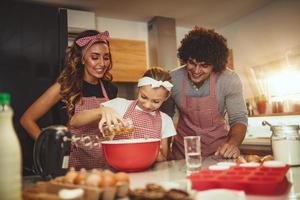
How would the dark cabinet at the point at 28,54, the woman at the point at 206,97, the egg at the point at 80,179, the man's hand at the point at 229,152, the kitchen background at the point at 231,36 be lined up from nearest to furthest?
1. the egg at the point at 80,179
2. the man's hand at the point at 229,152
3. the woman at the point at 206,97
4. the dark cabinet at the point at 28,54
5. the kitchen background at the point at 231,36

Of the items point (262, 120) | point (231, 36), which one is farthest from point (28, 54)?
point (231, 36)

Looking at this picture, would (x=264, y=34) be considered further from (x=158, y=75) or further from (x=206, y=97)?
(x=158, y=75)

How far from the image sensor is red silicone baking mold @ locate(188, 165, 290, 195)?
784 millimetres

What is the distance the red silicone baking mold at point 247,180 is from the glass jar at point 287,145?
314mm

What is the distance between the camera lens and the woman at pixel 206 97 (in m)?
1.93

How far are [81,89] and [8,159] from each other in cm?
120

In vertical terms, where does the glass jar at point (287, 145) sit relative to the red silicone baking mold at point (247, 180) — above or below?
above

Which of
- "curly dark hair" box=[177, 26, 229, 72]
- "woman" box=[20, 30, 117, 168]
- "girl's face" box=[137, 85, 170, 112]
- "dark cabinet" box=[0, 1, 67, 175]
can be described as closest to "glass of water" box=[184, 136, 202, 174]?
"girl's face" box=[137, 85, 170, 112]

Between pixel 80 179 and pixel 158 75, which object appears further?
pixel 158 75

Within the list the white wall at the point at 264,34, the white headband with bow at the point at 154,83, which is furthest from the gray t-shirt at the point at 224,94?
the white wall at the point at 264,34

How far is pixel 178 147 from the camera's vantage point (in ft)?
6.77

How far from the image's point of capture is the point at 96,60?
1.83 meters

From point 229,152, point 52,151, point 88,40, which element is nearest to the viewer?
point 52,151

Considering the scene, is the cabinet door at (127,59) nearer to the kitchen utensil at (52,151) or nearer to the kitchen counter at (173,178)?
the kitchen counter at (173,178)
